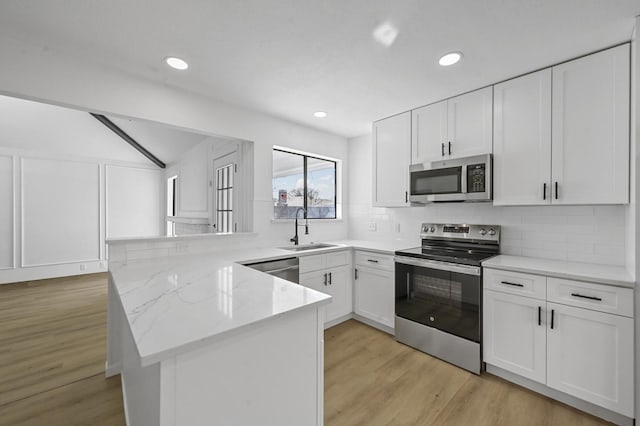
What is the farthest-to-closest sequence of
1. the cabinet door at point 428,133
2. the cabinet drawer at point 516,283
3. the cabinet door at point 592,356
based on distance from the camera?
the cabinet door at point 428,133
the cabinet drawer at point 516,283
the cabinet door at point 592,356

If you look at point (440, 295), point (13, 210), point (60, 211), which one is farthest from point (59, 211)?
point (440, 295)

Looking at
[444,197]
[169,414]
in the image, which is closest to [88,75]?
[169,414]

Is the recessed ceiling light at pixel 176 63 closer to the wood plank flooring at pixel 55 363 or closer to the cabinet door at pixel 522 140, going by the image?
the wood plank flooring at pixel 55 363

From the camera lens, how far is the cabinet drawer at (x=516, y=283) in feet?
6.22

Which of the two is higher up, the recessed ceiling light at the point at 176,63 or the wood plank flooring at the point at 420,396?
the recessed ceiling light at the point at 176,63

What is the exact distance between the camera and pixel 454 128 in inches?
102

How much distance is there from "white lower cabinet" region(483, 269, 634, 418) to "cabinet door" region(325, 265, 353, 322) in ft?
4.70

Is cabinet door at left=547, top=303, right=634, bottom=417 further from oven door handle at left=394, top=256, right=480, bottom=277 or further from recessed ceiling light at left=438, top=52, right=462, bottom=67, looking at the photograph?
recessed ceiling light at left=438, top=52, right=462, bottom=67

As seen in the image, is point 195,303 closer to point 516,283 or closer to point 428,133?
point 516,283

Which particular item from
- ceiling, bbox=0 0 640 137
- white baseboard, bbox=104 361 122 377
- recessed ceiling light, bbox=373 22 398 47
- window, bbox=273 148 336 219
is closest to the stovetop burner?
ceiling, bbox=0 0 640 137

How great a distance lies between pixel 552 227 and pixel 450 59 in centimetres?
168

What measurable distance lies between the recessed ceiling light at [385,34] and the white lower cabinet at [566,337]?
188 centimetres

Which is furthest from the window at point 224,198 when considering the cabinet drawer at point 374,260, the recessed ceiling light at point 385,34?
the recessed ceiling light at point 385,34

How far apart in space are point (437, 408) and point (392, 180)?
2.17 metres
